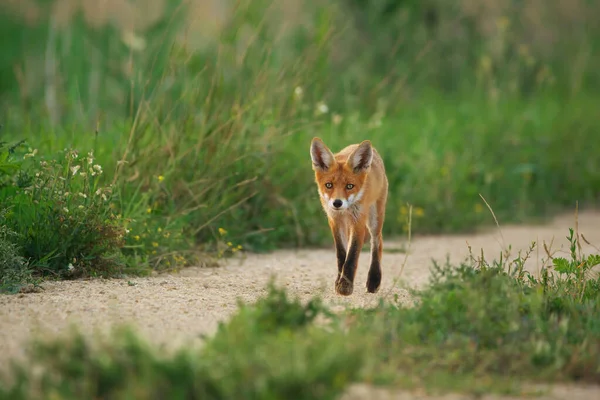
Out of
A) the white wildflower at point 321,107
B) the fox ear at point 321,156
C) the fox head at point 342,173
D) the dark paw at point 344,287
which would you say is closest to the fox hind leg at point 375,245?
the dark paw at point 344,287

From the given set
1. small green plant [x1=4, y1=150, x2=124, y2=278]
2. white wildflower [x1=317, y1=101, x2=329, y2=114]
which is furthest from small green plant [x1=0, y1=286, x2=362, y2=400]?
white wildflower [x1=317, y1=101, x2=329, y2=114]

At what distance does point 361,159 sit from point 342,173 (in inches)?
6.6

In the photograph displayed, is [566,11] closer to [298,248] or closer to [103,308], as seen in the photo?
[298,248]

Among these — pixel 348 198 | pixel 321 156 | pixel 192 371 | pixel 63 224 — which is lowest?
pixel 192 371

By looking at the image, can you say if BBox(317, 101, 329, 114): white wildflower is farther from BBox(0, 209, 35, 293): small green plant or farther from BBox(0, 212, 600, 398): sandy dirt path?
BBox(0, 209, 35, 293): small green plant

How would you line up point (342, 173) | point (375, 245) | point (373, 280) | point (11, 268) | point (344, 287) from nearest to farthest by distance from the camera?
point (11, 268), point (344, 287), point (342, 173), point (373, 280), point (375, 245)

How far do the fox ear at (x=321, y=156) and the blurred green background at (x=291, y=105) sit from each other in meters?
1.07

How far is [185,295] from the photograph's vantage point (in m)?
5.27

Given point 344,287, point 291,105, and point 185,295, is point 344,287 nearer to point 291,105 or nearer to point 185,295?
point 185,295

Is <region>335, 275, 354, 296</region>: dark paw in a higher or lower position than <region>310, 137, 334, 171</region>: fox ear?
lower

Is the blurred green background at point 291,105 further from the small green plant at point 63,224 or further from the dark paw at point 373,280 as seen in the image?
the dark paw at point 373,280

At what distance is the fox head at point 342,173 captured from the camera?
18.8 ft

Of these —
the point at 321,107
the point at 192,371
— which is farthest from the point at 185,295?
the point at 321,107

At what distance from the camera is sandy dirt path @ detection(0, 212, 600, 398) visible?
14.5 ft
